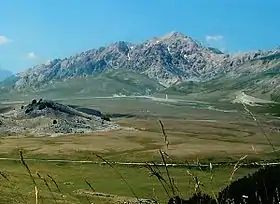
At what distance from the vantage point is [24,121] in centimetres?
19438

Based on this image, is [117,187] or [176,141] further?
[176,141]

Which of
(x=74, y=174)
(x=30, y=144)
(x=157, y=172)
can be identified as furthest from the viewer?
(x=30, y=144)

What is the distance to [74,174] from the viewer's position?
96312mm

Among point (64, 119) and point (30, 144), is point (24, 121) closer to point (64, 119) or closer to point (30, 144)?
point (64, 119)

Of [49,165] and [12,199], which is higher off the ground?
[12,199]

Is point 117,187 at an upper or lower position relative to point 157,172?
lower

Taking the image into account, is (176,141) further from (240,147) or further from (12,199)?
(12,199)

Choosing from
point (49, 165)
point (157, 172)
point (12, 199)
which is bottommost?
point (49, 165)

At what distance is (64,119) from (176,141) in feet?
173

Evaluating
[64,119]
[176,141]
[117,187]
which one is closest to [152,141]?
[176,141]

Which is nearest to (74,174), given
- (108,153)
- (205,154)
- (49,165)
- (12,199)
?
(49,165)

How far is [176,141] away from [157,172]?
157 meters

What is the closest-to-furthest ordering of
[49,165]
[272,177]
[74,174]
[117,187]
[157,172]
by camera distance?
1. [157,172]
2. [272,177]
3. [117,187]
4. [74,174]
5. [49,165]

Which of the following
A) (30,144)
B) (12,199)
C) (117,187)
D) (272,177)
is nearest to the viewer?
(12,199)
